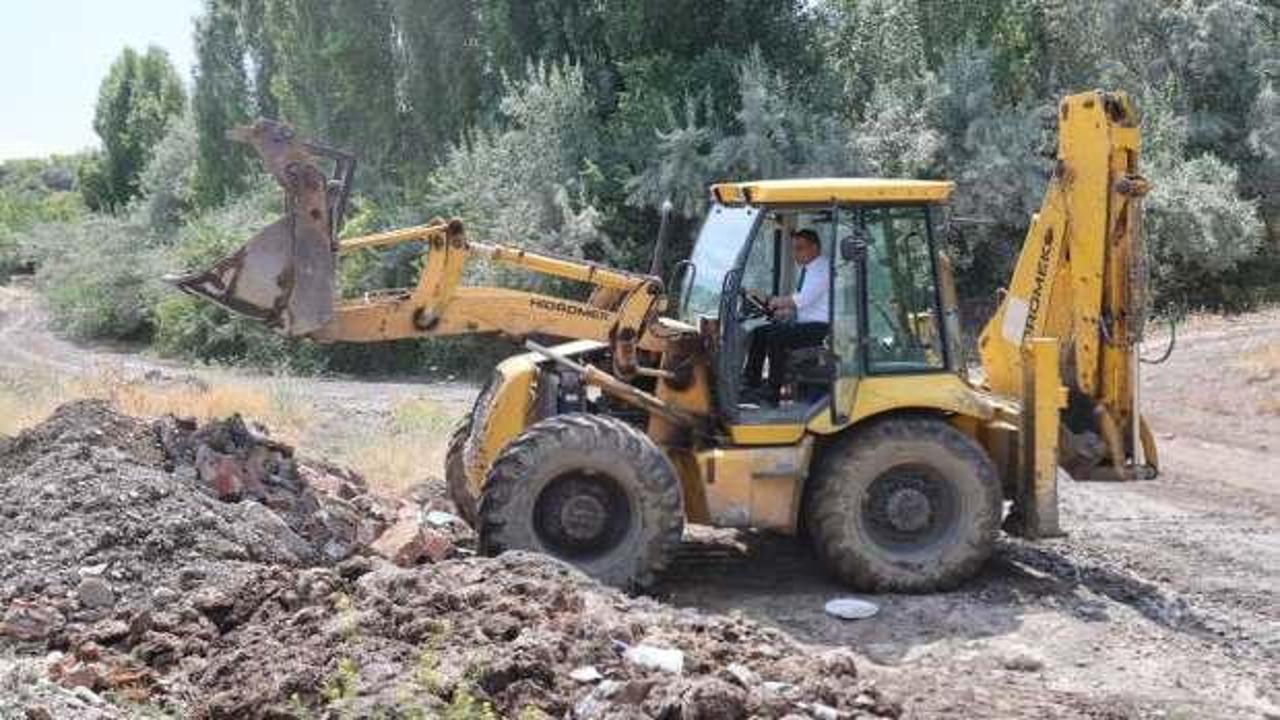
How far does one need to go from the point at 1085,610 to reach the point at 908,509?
44.0 inches

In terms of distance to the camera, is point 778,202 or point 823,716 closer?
point 823,716

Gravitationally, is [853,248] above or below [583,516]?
above

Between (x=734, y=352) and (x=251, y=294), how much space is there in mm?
2747

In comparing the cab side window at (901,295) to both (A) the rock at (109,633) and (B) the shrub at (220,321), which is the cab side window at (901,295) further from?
(B) the shrub at (220,321)

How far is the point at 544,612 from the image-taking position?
22.6 feet

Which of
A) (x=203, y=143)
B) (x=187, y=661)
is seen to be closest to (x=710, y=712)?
(x=187, y=661)

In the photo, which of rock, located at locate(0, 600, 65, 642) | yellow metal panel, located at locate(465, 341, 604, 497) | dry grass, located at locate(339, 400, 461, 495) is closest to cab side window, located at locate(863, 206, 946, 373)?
yellow metal panel, located at locate(465, 341, 604, 497)

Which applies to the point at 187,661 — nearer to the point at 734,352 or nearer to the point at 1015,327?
the point at 734,352

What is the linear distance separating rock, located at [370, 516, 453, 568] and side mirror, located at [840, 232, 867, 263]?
9.39 ft

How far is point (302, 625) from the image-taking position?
686cm

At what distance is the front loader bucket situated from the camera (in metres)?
8.83

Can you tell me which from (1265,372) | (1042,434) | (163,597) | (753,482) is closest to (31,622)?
(163,597)

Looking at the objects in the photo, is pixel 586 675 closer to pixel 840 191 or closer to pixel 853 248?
pixel 853 248

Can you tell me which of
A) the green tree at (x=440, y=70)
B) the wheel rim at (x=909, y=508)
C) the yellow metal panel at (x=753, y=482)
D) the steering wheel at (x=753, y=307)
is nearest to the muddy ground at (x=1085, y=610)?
the wheel rim at (x=909, y=508)
